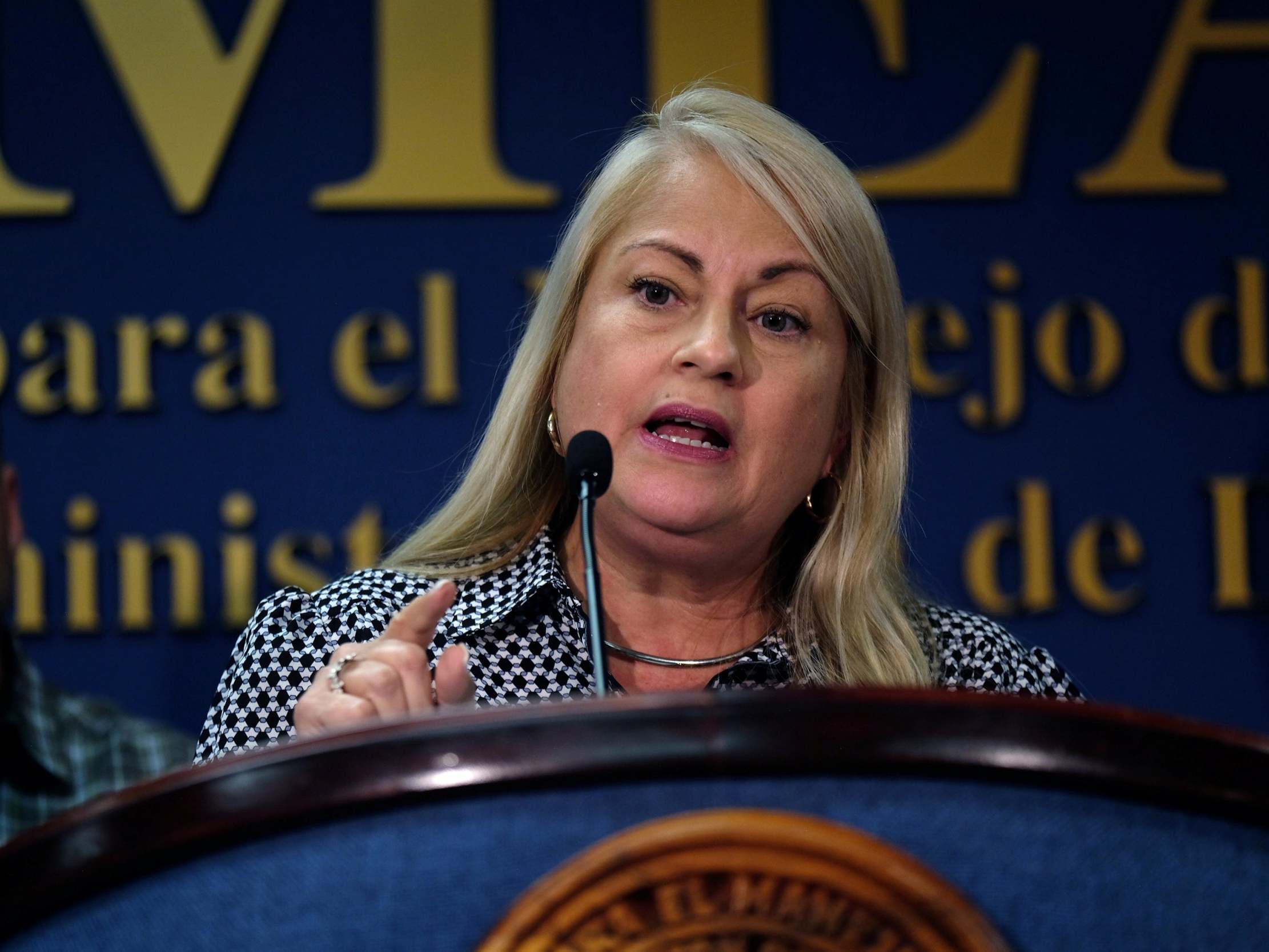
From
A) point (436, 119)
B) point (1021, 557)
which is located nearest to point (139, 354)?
point (436, 119)

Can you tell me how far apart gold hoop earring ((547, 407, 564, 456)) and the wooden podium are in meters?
1.05

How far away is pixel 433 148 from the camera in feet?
8.68

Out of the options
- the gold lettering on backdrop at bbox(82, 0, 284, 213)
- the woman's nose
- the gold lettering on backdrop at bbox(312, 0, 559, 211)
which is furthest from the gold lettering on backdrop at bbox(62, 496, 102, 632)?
the woman's nose

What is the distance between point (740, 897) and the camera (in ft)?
1.79

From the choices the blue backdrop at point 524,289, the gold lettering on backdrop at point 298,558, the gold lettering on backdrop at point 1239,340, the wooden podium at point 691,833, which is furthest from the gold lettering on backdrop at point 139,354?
the wooden podium at point 691,833

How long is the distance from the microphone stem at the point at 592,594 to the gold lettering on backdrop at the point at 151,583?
144 cm

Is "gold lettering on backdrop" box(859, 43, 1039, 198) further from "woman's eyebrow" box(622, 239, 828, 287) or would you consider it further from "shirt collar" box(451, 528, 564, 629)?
"shirt collar" box(451, 528, 564, 629)

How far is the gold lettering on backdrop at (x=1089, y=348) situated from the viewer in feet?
8.83

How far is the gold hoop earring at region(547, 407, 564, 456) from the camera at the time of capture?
1.60 meters

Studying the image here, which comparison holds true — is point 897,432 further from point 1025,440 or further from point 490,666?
point 1025,440

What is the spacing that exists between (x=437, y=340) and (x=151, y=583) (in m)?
0.58

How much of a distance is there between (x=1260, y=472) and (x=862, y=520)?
4.17 ft

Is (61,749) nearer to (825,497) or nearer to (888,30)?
(825,497)

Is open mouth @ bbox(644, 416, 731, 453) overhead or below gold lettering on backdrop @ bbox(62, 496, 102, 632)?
overhead
